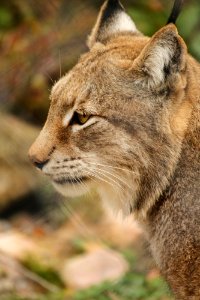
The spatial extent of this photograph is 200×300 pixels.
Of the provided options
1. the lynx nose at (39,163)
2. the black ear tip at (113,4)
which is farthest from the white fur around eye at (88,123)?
the black ear tip at (113,4)

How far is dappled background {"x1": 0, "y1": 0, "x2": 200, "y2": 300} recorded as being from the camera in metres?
6.18

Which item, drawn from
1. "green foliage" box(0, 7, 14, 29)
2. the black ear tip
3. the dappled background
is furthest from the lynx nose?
"green foliage" box(0, 7, 14, 29)

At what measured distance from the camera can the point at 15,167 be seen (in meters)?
8.45

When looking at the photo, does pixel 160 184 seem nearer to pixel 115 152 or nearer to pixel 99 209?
pixel 115 152

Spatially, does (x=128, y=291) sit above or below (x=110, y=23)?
below

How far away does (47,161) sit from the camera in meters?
4.35

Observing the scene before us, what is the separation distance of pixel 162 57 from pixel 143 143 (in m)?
0.46

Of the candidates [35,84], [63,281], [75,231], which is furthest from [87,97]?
[35,84]

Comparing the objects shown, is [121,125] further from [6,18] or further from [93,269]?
[6,18]

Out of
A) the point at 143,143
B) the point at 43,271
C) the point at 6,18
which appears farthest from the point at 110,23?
the point at 6,18

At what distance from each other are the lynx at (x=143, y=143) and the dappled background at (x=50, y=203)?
557 mm

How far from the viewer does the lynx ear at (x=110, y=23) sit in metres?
4.89

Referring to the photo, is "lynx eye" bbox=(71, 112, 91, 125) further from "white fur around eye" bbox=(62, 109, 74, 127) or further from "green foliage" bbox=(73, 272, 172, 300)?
"green foliage" bbox=(73, 272, 172, 300)

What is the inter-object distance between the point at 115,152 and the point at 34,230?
3779 mm
